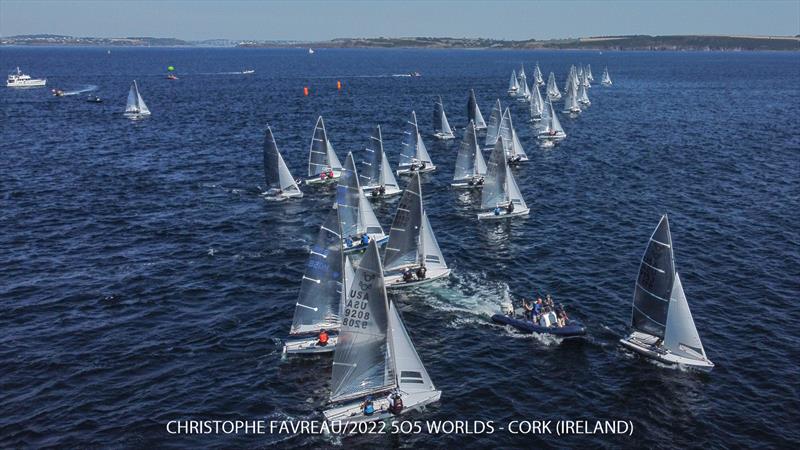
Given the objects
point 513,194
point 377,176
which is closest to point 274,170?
point 377,176

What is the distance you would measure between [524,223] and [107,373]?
4680cm

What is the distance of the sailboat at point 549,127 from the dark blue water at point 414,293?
1057cm

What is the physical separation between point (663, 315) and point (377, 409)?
20.8 meters

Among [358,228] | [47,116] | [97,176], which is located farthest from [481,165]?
[47,116]

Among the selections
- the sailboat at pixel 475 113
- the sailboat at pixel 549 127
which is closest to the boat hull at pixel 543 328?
the sailboat at pixel 549 127

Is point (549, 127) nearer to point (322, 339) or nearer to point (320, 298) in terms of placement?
point (320, 298)

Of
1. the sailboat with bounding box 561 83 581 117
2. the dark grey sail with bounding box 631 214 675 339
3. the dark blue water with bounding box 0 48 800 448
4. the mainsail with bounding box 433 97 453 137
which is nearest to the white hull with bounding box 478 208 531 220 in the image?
the dark blue water with bounding box 0 48 800 448

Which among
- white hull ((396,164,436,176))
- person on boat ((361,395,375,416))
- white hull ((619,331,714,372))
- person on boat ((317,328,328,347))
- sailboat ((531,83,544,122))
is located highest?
sailboat ((531,83,544,122))

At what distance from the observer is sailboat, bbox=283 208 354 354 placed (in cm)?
4156

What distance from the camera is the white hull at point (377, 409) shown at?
115 feet

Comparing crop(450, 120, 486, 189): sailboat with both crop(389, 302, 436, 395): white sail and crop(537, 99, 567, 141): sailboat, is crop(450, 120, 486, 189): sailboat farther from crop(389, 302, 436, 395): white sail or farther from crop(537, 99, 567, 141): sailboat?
crop(389, 302, 436, 395): white sail

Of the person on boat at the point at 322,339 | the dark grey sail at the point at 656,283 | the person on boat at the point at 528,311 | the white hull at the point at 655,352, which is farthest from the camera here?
the person on boat at the point at 528,311

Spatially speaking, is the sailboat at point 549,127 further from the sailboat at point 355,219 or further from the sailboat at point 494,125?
the sailboat at point 355,219

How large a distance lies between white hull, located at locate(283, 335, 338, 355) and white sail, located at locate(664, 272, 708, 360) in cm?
2269
